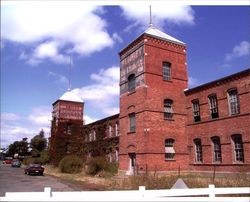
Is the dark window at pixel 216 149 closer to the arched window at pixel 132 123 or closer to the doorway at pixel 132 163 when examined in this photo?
the doorway at pixel 132 163

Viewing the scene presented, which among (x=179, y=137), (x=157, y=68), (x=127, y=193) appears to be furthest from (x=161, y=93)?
(x=127, y=193)

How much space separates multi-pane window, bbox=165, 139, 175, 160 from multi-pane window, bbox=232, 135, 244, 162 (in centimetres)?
577

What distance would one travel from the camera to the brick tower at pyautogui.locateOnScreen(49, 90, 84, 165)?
167 feet

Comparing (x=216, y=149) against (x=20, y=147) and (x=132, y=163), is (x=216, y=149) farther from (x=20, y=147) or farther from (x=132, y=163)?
(x=20, y=147)

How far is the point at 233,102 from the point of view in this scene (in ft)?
82.5

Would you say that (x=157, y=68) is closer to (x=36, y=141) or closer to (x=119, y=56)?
(x=119, y=56)

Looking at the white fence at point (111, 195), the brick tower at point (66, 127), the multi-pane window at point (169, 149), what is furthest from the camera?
the brick tower at point (66, 127)

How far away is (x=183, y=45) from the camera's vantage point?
3184cm

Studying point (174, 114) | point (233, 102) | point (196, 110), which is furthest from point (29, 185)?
point (233, 102)

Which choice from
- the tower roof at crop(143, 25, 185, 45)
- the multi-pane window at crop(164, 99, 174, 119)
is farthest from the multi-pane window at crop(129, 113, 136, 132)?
the tower roof at crop(143, 25, 185, 45)

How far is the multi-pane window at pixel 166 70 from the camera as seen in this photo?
99.2ft

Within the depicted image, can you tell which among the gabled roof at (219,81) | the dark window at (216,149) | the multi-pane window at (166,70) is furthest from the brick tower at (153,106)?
the dark window at (216,149)

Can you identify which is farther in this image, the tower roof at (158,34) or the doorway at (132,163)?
the tower roof at (158,34)

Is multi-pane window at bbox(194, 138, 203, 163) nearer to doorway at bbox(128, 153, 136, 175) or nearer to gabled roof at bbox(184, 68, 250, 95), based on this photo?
gabled roof at bbox(184, 68, 250, 95)
